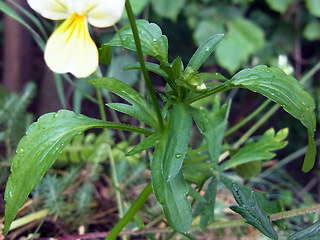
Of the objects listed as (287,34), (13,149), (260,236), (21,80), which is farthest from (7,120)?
(287,34)

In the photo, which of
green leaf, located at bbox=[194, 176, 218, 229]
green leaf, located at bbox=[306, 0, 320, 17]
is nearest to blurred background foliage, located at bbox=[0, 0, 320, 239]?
green leaf, located at bbox=[306, 0, 320, 17]

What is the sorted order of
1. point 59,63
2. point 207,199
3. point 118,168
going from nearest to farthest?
point 59,63
point 207,199
point 118,168

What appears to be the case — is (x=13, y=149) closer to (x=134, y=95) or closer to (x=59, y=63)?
(x=134, y=95)

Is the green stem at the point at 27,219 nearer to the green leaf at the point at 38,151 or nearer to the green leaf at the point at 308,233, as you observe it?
the green leaf at the point at 38,151

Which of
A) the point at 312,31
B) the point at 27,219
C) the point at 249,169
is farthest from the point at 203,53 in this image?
the point at 312,31

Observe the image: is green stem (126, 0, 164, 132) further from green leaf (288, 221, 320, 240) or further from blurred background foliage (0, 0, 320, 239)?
blurred background foliage (0, 0, 320, 239)

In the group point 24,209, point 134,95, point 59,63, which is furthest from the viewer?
point 24,209

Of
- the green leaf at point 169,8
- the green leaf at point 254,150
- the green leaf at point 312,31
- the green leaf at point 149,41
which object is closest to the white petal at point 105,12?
the green leaf at point 149,41
